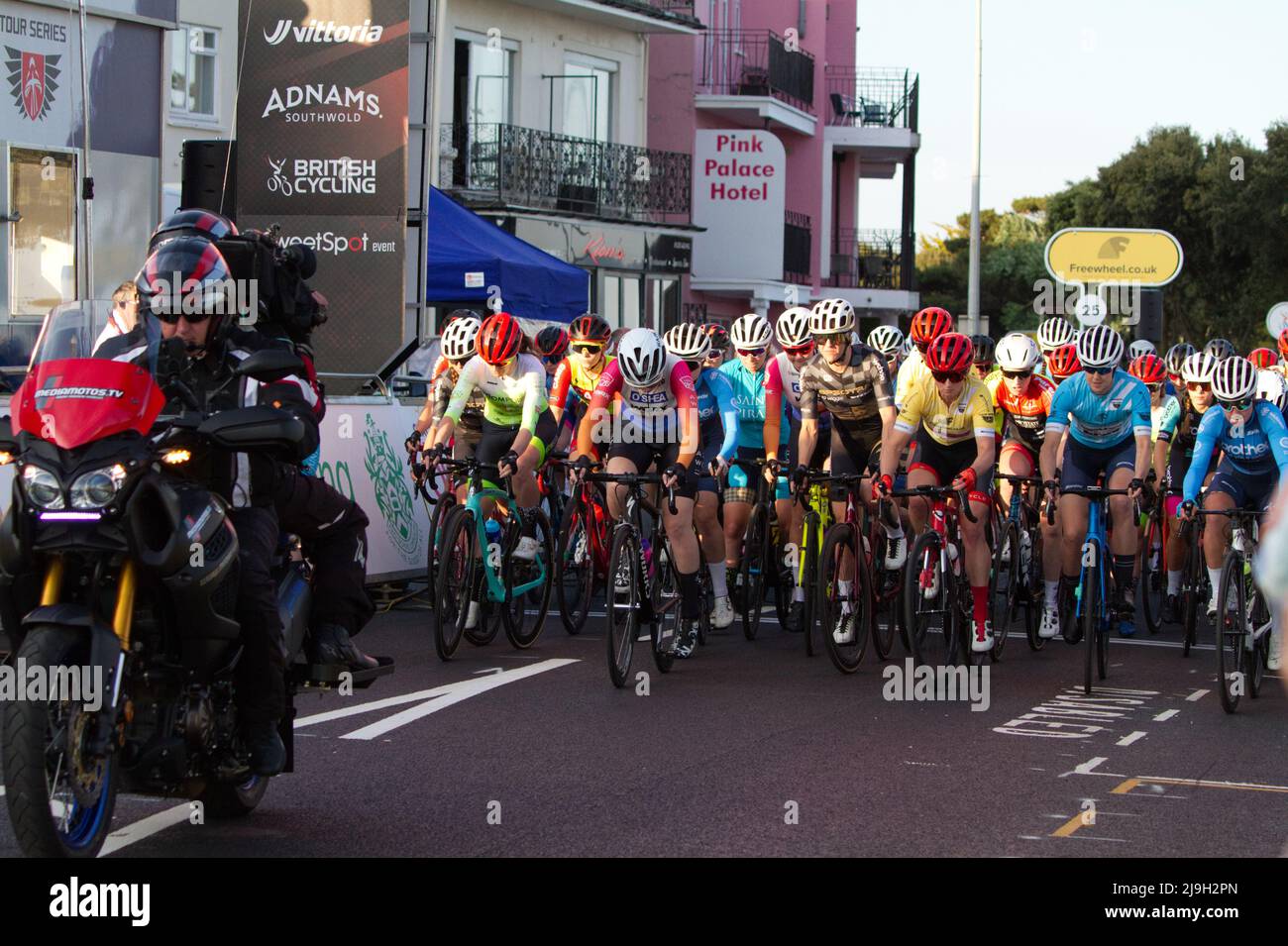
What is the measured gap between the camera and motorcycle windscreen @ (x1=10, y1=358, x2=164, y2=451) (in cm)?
532

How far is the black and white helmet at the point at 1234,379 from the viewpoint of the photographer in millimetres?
11602

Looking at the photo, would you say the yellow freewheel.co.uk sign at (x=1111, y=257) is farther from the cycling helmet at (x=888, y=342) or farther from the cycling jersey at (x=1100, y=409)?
the cycling jersey at (x=1100, y=409)

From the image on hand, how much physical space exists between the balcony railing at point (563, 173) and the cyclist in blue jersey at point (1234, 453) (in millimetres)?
22298

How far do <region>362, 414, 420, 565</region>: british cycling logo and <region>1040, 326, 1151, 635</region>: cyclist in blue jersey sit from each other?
16.2 ft

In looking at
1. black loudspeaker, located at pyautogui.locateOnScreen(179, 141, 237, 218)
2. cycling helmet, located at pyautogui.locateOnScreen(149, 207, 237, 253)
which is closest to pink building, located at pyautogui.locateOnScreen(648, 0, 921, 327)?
black loudspeaker, located at pyautogui.locateOnScreen(179, 141, 237, 218)

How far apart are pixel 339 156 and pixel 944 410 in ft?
24.0

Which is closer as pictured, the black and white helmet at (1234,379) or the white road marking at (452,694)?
the white road marking at (452,694)

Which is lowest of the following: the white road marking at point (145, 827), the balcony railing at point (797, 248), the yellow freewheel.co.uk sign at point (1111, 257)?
the white road marking at point (145, 827)

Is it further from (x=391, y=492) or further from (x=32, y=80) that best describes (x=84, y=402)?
(x=32, y=80)

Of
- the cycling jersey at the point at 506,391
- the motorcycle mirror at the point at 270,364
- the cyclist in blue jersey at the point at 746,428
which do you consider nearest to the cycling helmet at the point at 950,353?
the cyclist in blue jersey at the point at 746,428

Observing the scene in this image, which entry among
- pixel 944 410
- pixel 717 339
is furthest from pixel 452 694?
pixel 717 339

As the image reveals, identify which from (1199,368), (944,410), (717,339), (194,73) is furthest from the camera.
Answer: (194,73)

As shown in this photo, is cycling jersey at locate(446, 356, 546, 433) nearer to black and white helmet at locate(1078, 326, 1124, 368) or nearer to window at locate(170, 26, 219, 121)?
black and white helmet at locate(1078, 326, 1124, 368)

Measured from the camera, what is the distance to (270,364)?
5641mm
